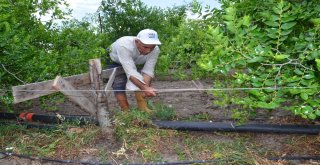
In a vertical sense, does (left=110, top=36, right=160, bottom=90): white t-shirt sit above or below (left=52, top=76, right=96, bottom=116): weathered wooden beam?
above

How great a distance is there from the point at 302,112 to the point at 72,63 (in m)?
2.91

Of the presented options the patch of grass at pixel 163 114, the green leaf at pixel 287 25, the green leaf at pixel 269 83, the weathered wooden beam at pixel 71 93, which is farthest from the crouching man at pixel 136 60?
the green leaf at pixel 287 25

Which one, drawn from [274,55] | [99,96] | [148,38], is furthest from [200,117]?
[274,55]

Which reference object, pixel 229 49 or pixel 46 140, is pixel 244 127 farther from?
pixel 46 140

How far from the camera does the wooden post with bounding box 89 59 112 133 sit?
4047 mm

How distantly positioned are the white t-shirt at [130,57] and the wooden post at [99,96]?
596 mm

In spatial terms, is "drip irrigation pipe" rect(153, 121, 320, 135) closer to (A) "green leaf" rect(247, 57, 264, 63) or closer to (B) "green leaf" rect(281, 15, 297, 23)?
(A) "green leaf" rect(247, 57, 264, 63)

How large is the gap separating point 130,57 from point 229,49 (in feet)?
6.20

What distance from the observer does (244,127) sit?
4.11 metres

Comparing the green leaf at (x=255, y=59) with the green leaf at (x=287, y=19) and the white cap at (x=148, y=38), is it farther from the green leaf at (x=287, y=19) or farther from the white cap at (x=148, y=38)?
the white cap at (x=148, y=38)

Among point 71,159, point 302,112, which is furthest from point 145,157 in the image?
point 302,112

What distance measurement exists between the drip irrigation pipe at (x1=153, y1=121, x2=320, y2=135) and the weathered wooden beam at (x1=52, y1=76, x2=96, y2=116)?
795 millimetres

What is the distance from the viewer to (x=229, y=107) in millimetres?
5258

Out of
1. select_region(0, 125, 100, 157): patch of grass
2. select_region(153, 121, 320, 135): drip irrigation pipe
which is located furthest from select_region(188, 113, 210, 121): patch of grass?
select_region(0, 125, 100, 157): patch of grass
